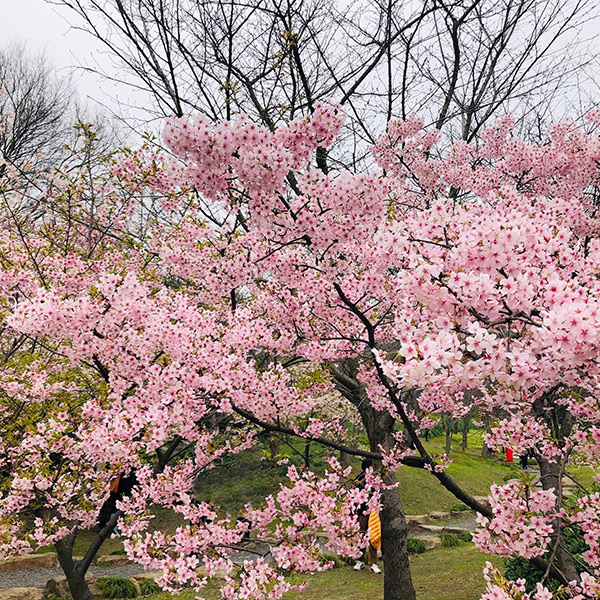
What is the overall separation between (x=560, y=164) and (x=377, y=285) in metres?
3.29

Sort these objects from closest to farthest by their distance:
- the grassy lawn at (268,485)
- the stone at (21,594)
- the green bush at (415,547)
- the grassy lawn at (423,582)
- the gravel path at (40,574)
Result: the grassy lawn at (423,582) < the stone at (21,594) < the gravel path at (40,574) < the green bush at (415,547) < the grassy lawn at (268,485)

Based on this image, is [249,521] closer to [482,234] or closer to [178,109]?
[482,234]

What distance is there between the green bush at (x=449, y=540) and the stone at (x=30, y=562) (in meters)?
9.17

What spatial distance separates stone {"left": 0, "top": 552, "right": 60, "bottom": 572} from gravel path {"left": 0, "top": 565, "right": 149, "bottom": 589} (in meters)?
0.10

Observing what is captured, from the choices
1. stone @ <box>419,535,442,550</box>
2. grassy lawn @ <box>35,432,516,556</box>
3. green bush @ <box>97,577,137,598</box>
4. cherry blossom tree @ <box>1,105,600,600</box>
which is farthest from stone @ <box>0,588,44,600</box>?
stone @ <box>419,535,442,550</box>

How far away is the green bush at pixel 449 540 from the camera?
11.1 meters

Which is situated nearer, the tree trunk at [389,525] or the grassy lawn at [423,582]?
the tree trunk at [389,525]

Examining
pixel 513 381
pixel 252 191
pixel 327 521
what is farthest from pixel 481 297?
pixel 327 521

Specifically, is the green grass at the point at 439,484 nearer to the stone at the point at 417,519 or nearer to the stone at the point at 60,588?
the stone at the point at 417,519

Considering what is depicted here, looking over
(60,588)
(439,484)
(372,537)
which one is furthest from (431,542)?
(60,588)

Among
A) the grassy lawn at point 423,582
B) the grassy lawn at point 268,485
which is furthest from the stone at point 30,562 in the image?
the grassy lawn at point 268,485

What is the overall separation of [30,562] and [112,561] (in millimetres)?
1784

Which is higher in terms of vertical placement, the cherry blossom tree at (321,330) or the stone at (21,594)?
the cherry blossom tree at (321,330)

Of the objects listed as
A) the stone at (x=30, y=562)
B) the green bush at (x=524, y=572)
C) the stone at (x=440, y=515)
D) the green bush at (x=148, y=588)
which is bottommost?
the stone at (x=440, y=515)
